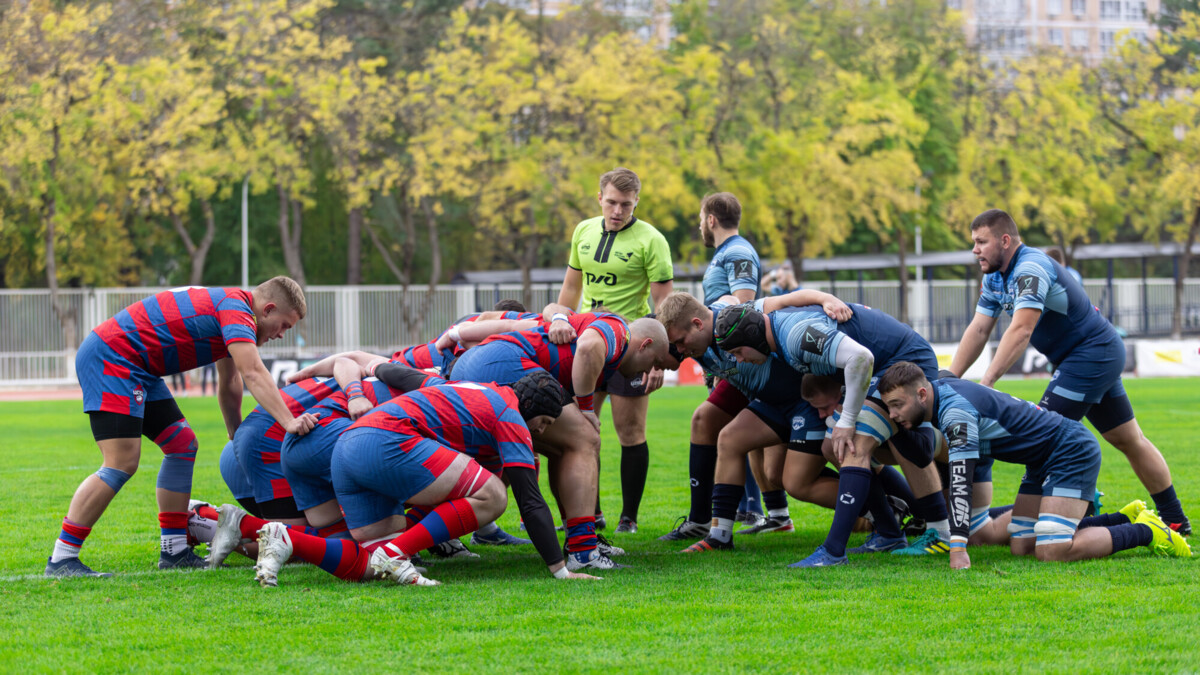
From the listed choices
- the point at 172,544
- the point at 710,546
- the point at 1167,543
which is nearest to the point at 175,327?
the point at 172,544

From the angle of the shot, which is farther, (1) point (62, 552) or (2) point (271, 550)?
(1) point (62, 552)

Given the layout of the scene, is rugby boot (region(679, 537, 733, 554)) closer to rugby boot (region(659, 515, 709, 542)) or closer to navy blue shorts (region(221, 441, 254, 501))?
rugby boot (region(659, 515, 709, 542))

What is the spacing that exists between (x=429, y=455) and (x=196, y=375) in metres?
24.4

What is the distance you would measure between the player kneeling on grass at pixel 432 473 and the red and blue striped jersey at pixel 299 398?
709 millimetres

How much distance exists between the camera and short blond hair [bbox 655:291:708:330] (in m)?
5.86

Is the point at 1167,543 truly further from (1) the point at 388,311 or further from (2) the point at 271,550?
(1) the point at 388,311

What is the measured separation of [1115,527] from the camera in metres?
6.02

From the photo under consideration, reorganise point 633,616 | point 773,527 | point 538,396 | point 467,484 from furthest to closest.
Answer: point 773,527 → point 538,396 → point 467,484 → point 633,616

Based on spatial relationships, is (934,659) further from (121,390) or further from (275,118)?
(275,118)

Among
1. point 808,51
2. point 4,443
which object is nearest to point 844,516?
point 4,443

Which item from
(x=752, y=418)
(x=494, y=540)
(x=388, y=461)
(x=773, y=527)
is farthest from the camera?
(x=773, y=527)

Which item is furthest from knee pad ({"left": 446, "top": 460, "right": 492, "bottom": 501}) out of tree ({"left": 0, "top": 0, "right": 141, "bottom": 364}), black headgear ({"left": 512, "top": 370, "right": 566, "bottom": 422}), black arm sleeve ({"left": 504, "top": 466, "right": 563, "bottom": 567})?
tree ({"left": 0, "top": 0, "right": 141, "bottom": 364})

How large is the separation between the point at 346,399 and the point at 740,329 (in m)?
2.09

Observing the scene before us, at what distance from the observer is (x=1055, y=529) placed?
19.2 feet
